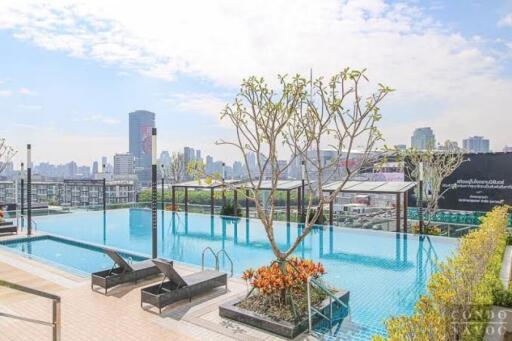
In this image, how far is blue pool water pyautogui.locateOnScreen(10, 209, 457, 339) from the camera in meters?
8.20

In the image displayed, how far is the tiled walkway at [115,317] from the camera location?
→ 5578mm

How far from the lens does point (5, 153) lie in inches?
731

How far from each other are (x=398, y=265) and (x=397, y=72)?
20.8 feet

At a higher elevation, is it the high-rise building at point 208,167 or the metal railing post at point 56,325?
the high-rise building at point 208,167

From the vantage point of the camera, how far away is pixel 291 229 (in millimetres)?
16641

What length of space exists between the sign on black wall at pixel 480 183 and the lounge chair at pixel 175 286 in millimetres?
15013

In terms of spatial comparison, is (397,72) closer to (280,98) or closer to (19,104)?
(280,98)

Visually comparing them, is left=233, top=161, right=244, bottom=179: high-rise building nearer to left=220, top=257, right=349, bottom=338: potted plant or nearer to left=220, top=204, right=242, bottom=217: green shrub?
left=220, top=204, right=242, bottom=217: green shrub

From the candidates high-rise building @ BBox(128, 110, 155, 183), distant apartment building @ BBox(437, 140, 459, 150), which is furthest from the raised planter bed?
high-rise building @ BBox(128, 110, 155, 183)

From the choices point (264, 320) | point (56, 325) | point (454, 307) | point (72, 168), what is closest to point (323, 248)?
point (264, 320)

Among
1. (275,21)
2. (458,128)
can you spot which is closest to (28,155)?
(275,21)

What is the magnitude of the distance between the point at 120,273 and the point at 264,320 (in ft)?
12.2

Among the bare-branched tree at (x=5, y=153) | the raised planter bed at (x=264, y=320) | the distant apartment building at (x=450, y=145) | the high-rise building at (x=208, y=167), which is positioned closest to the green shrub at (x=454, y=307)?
the raised planter bed at (x=264, y=320)

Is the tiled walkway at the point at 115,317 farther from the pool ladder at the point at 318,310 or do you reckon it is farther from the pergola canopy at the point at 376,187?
the pergola canopy at the point at 376,187
